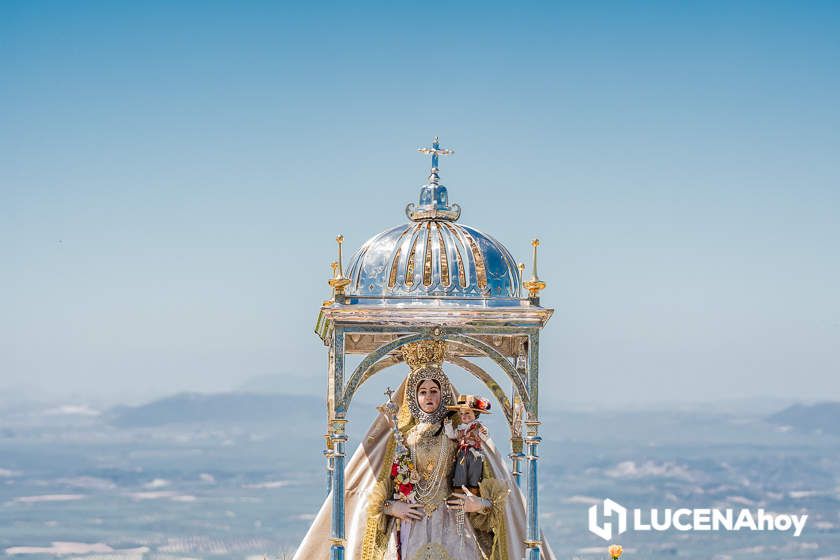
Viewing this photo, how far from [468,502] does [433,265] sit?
314 centimetres

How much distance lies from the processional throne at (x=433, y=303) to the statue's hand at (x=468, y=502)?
2.16 ft

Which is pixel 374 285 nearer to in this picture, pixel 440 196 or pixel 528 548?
pixel 440 196

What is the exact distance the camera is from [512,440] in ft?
91.0

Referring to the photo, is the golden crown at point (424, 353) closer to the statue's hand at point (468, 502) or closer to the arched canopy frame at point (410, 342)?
the arched canopy frame at point (410, 342)

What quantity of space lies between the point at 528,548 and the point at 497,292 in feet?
11.0

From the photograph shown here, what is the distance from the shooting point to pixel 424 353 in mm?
25969

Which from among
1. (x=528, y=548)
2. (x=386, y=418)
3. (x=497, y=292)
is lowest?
(x=528, y=548)

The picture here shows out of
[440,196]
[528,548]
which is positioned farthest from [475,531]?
[440,196]

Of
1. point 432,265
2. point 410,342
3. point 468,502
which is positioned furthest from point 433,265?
point 468,502

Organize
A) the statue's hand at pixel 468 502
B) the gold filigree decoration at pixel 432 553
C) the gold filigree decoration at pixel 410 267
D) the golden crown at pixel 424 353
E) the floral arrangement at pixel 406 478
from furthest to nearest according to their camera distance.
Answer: the golden crown at pixel 424 353 → the floral arrangement at pixel 406 478 → the gold filigree decoration at pixel 410 267 → the statue's hand at pixel 468 502 → the gold filigree decoration at pixel 432 553

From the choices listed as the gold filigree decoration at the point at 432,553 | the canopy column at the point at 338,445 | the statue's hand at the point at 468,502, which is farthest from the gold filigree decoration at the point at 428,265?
the gold filigree decoration at the point at 432,553

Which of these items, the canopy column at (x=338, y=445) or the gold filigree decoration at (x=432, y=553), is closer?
the canopy column at (x=338, y=445)

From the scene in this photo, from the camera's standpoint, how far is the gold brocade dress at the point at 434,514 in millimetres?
25469

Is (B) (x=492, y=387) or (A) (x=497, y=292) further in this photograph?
(B) (x=492, y=387)
